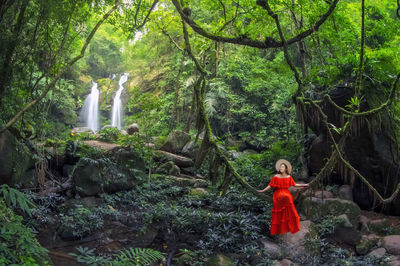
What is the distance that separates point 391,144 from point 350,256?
3.07m

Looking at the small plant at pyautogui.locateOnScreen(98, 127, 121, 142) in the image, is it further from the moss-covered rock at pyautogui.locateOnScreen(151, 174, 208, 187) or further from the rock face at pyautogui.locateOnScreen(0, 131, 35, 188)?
the rock face at pyautogui.locateOnScreen(0, 131, 35, 188)

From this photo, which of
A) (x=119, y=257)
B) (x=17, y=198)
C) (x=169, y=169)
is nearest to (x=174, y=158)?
(x=169, y=169)

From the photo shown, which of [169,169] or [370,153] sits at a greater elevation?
[370,153]

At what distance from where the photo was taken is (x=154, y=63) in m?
22.0

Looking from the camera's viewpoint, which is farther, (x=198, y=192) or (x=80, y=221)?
(x=198, y=192)

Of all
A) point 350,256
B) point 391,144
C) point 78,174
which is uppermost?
point 391,144

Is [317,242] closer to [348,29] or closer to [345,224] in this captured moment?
[345,224]

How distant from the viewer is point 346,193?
24.6 ft

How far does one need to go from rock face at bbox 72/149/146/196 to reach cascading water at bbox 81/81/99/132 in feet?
48.6

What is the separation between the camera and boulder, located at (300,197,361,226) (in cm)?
631

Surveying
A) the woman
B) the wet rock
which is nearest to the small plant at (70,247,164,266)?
the woman

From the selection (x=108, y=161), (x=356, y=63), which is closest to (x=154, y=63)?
(x=108, y=161)

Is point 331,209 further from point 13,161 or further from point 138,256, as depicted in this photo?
point 13,161

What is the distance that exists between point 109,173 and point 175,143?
4.18 m
